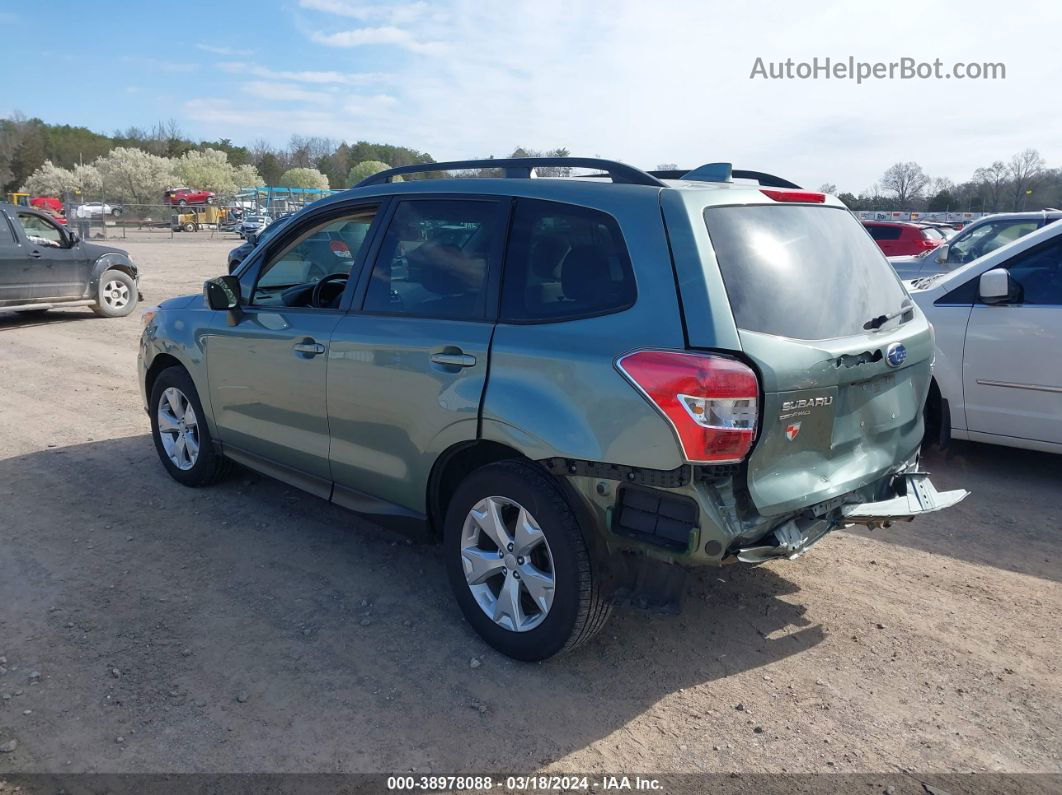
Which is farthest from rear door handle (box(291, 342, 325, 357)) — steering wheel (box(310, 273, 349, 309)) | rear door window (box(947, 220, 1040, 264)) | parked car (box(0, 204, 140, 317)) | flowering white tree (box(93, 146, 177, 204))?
flowering white tree (box(93, 146, 177, 204))

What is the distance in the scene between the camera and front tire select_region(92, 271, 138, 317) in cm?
1356

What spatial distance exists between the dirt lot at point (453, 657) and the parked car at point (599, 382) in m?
0.40

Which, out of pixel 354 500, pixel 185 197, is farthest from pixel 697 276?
pixel 185 197

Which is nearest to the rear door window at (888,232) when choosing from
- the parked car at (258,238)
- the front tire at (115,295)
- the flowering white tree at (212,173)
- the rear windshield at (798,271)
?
the parked car at (258,238)

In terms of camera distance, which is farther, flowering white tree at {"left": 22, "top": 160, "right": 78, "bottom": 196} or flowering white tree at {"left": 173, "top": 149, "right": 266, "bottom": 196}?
flowering white tree at {"left": 173, "top": 149, "right": 266, "bottom": 196}

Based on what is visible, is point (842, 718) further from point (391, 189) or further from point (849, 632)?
point (391, 189)

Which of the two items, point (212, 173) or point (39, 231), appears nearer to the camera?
point (39, 231)

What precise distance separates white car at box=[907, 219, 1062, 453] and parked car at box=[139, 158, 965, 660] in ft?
6.69

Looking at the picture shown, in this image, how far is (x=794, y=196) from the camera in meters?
3.57

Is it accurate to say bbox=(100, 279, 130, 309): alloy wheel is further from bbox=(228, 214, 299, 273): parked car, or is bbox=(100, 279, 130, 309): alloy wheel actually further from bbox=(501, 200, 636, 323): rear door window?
bbox=(501, 200, 636, 323): rear door window

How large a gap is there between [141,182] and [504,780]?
9252cm

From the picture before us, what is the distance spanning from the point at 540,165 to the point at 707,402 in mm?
1470

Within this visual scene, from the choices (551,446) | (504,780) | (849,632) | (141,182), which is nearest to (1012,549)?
(849,632)

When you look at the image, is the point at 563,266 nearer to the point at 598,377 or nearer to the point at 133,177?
the point at 598,377
